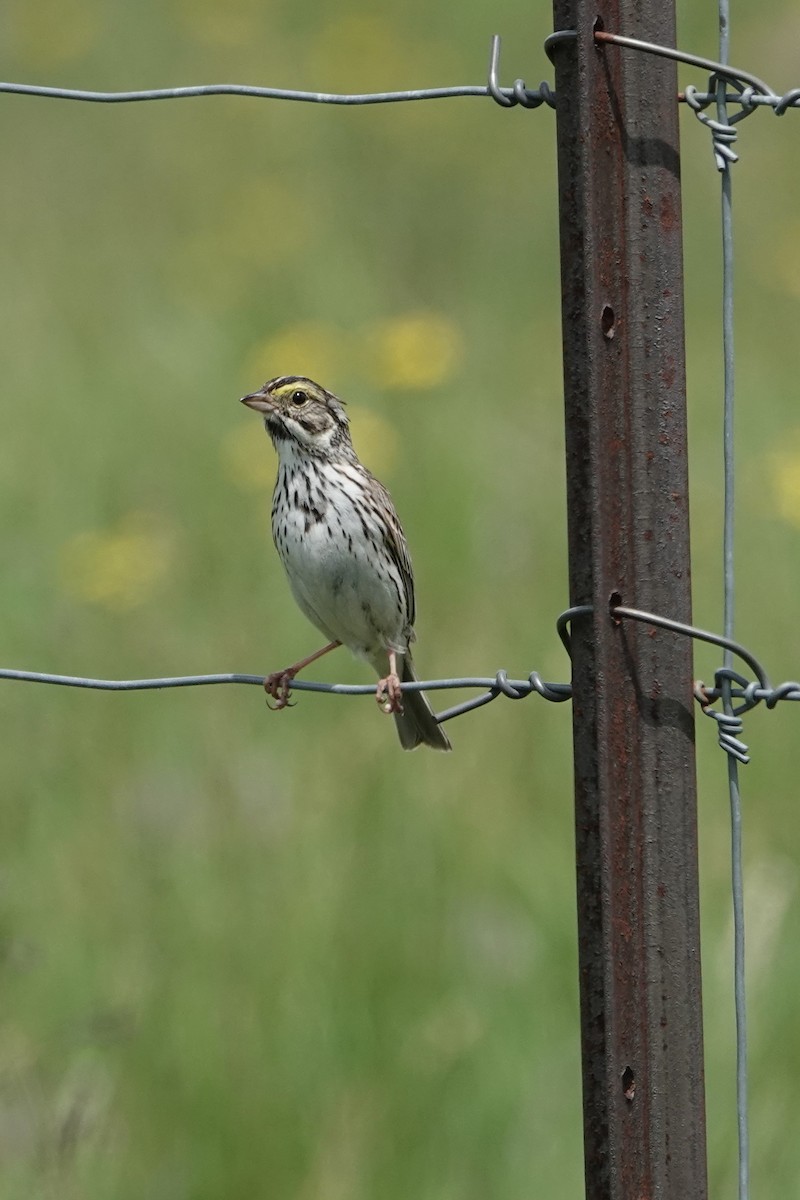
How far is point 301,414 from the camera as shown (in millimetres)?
5746

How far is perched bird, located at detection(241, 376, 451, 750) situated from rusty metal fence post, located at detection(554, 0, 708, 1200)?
2.37 meters

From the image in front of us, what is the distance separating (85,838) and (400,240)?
21.9 ft

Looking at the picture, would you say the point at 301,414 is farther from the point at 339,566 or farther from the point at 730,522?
the point at 730,522

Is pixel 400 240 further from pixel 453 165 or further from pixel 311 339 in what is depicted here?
pixel 311 339

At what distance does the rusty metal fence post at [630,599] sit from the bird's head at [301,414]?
2648mm

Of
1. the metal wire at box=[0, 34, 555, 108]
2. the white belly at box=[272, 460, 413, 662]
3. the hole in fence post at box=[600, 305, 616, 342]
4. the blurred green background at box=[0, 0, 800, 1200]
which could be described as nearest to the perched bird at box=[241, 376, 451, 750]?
the white belly at box=[272, 460, 413, 662]

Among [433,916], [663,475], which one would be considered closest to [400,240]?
[433,916]

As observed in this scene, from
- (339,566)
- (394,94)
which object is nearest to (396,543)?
(339,566)

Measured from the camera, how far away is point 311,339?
977 cm

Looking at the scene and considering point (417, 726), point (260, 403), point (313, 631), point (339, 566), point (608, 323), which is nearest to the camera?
point (608, 323)

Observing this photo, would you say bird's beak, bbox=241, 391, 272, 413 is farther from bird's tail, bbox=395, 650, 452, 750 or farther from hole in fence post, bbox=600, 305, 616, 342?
hole in fence post, bbox=600, 305, 616, 342

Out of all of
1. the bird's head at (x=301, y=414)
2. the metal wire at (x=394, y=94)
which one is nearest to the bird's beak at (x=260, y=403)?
the bird's head at (x=301, y=414)

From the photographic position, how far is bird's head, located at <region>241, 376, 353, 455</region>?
5723 mm

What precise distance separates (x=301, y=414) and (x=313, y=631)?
223 cm
